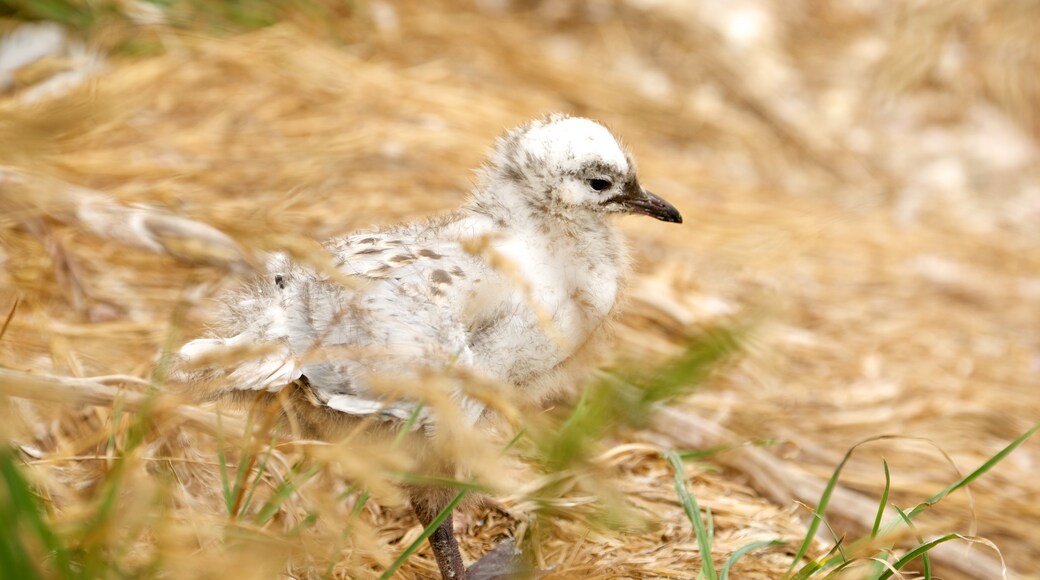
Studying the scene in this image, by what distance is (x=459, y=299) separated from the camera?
1.84 metres

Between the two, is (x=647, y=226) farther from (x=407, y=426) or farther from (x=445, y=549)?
(x=407, y=426)

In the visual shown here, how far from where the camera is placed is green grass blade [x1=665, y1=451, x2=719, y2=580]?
1.84 m

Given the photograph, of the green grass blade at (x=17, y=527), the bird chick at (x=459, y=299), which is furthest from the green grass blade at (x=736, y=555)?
the green grass blade at (x=17, y=527)

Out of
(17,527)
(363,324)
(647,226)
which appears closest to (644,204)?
(363,324)

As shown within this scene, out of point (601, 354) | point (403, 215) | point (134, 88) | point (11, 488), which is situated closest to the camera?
point (11, 488)

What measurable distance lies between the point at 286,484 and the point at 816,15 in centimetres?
550

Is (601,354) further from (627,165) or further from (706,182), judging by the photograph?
(706,182)

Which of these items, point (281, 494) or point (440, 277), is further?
point (440, 277)

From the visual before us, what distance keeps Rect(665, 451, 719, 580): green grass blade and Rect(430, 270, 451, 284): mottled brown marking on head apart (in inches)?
23.4

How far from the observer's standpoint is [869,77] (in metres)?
6.09

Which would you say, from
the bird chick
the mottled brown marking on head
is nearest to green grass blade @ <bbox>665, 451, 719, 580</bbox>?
the bird chick

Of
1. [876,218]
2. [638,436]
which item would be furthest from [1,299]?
[876,218]

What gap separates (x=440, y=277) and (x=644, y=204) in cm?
52

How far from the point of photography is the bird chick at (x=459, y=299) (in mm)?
1735
